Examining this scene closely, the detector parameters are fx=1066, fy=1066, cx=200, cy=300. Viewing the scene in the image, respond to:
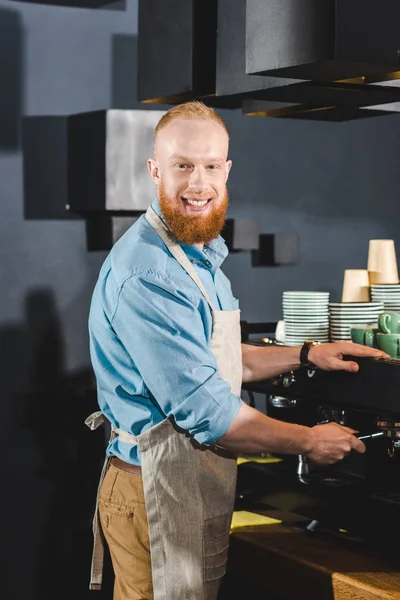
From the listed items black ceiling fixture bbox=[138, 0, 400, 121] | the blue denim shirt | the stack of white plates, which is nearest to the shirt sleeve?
the blue denim shirt

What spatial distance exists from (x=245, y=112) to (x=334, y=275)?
130 centimetres

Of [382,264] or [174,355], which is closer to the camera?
[174,355]

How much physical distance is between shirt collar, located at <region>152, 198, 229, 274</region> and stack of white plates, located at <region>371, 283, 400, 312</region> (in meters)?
0.65

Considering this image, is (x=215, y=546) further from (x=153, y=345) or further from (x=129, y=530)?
(x=153, y=345)

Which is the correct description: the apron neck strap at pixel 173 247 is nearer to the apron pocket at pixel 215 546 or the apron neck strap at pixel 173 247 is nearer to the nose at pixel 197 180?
the nose at pixel 197 180

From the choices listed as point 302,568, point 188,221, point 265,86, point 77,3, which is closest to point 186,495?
point 302,568

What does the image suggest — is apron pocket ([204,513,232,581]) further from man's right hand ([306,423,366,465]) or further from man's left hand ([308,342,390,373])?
man's left hand ([308,342,390,373])

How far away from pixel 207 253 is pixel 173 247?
0.13 metres

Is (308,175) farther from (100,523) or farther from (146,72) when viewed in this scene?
(100,523)

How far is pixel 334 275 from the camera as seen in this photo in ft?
13.6

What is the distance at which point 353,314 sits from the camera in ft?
9.37

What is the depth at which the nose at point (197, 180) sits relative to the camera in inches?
92.3

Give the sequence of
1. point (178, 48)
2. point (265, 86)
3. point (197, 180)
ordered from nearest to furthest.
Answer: point (197, 180) → point (265, 86) → point (178, 48)

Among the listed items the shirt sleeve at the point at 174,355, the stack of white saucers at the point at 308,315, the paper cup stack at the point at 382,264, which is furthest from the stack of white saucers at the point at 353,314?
the shirt sleeve at the point at 174,355
